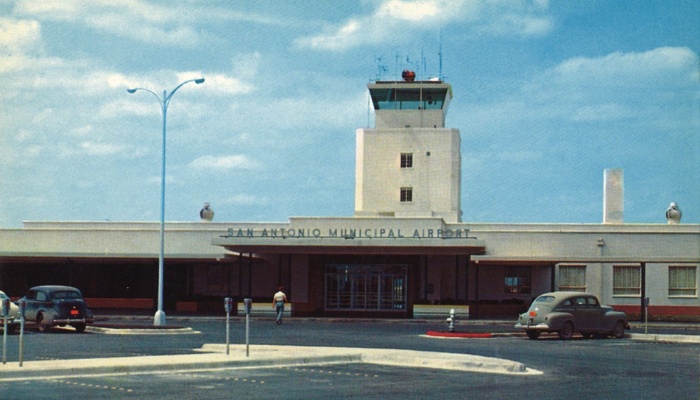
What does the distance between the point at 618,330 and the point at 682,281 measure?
64.2ft

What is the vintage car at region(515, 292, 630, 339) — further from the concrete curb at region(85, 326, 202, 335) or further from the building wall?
the building wall

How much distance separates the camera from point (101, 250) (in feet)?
170

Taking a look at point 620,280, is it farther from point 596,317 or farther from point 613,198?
point 596,317

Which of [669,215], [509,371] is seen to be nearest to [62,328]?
[509,371]

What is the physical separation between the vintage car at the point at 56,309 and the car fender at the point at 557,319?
1373 centimetres

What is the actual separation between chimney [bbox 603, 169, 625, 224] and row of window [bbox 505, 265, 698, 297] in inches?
282

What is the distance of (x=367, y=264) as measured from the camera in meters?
49.0

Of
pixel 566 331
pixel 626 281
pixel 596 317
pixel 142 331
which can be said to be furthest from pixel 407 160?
pixel 142 331

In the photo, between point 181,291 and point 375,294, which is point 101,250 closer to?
point 181,291

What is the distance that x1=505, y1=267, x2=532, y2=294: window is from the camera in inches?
1993

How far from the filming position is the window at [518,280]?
50625mm

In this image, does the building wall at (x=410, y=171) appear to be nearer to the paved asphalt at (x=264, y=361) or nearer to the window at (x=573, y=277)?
the window at (x=573, y=277)

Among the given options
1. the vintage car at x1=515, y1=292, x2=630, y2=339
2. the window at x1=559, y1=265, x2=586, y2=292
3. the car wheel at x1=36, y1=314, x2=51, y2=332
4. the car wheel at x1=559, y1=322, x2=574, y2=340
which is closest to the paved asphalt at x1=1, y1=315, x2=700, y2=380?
the car wheel at x1=36, y1=314, x2=51, y2=332

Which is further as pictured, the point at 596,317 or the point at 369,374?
the point at 596,317
